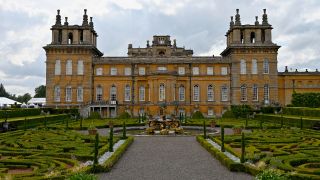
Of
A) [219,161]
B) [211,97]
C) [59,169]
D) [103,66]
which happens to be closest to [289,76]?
[211,97]

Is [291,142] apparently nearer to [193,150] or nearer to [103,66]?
[193,150]

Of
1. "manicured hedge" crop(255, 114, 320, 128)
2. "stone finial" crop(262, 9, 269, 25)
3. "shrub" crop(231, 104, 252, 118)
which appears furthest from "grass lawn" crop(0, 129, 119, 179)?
"stone finial" crop(262, 9, 269, 25)

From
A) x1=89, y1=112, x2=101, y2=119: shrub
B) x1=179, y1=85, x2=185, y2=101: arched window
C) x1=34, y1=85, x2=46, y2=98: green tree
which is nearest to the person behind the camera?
x1=89, y1=112, x2=101, y2=119: shrub

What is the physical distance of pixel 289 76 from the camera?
51562mm

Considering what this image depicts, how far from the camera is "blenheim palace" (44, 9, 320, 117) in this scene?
4794cm

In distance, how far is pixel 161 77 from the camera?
47219 millimetres

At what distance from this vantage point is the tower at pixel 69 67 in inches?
1902

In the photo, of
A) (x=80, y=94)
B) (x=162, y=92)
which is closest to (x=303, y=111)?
(x=162, y=92)

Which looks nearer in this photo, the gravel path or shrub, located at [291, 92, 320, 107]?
the gravel path

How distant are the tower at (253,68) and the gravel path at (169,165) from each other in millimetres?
31642

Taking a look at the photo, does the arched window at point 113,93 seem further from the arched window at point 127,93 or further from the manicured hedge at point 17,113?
the manicured hedge at point 17,113

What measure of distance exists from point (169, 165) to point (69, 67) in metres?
37.6

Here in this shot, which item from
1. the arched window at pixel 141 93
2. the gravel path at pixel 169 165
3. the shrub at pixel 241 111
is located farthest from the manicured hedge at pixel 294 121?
the arched window at pixel 141 93

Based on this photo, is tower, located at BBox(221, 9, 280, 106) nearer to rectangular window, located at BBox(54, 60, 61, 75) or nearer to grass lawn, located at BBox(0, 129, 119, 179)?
rectangular window, located at BBox(54, 60, 61, 75)
